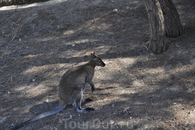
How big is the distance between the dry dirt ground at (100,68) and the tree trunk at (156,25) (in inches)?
8.6

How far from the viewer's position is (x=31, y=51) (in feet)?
26.5

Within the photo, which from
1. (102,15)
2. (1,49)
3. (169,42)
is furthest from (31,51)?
(169,42)

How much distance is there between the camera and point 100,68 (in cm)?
661

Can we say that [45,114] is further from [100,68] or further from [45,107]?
[100,68]

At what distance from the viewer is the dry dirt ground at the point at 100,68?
180 inches

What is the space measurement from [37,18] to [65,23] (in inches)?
48.0

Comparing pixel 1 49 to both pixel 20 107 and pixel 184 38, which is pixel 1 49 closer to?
pixel 20 107

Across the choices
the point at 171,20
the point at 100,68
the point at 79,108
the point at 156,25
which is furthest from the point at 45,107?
the point at 171,20

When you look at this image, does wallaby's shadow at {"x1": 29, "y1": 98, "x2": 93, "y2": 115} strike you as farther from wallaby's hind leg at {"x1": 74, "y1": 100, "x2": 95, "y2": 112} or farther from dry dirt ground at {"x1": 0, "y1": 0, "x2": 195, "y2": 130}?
wallaby's hind leg at {"x1": 74, "y1": 100, "x2": 95, "y2": 112}

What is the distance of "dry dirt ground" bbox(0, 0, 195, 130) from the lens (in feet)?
15.0

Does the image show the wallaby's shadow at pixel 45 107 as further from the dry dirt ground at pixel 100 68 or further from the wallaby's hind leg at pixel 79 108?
the wallaby's hind leg at pixel 79 108

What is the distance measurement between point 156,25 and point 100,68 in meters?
1.69

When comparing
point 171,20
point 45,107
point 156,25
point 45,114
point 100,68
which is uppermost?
point 156,25

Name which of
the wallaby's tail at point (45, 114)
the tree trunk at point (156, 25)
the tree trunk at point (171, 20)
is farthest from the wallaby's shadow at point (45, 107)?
the tree trunk at point (171, 20)
